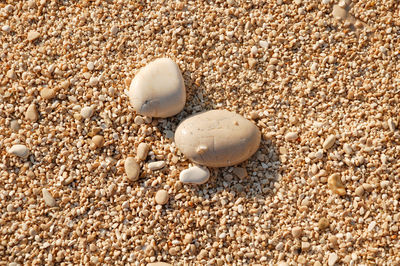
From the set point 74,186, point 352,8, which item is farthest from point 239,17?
point 74,186

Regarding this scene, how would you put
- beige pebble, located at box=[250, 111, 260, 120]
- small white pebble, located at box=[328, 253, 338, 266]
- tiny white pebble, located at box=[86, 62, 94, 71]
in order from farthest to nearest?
tiny white pebble, located at box=[86, 62, 94, 71], beige pebble, located at box=[250, 111, 260, 120], small white pebble, located at box=[328, 253, 338, 266]

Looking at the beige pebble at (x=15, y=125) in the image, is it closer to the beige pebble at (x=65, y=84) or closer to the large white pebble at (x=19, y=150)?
the large white pebble at (x=19, y=150)

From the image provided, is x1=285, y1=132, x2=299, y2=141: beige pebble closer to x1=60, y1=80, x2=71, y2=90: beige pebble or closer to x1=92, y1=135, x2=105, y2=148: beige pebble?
x1=92, y1=135, x2=105, y2=148: beige pebble

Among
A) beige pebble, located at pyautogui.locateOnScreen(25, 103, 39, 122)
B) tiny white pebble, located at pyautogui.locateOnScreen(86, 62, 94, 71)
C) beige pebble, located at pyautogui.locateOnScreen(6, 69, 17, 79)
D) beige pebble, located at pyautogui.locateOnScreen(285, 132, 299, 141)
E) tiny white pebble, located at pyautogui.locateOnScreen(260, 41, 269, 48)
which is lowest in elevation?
beige pebble, located at pyautogui.locateOnScreen(25, 103, 39, 122)

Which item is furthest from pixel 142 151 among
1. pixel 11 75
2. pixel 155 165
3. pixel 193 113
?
pixel 11 75

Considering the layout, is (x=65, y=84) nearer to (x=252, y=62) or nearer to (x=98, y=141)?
(x=98, y=141)

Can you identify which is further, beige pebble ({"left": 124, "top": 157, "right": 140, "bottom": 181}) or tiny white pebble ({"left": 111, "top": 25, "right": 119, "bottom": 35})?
tiny white pebble ({"left": 111, "top": 25, "right": 119, "bottom": 35})

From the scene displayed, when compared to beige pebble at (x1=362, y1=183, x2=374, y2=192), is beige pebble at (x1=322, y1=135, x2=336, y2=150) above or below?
above

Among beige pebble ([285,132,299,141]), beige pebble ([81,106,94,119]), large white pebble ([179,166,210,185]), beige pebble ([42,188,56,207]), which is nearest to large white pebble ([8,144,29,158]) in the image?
beige pebble ([42,188,56,207])
